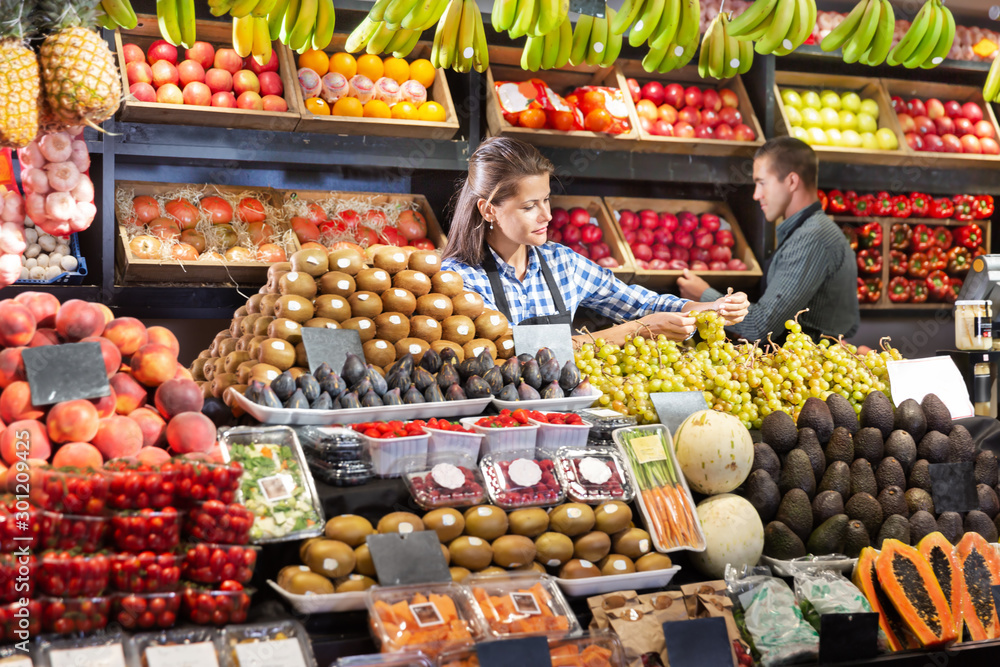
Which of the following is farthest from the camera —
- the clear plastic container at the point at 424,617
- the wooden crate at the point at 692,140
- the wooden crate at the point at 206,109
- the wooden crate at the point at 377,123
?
the wooden crate at the point at 692,140

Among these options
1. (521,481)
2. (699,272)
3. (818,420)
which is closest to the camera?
(521,481)

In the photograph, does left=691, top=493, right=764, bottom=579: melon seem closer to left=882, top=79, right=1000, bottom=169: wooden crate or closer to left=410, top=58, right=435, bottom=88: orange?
left=410, top=58, right=435, bottom=88: orange

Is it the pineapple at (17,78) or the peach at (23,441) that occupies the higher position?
the pineapple at (17,78)

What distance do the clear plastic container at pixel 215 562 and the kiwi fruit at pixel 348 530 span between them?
188mm

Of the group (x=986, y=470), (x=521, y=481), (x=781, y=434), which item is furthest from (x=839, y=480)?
(x=521, y=481)

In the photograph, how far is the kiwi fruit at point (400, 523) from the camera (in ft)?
5.07

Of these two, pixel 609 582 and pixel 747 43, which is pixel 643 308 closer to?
pixel 747 43

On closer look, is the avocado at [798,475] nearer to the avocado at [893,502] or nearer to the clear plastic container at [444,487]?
the avocado at [893,502]

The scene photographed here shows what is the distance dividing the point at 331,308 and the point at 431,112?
1.96m

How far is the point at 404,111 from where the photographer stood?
3.74 m

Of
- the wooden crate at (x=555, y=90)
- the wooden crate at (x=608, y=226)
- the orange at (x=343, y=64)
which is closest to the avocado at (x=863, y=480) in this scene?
the wooden crate at (x=608, y=226)

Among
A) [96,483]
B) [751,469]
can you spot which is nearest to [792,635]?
[751,469]

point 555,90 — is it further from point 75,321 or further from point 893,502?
point 75,321

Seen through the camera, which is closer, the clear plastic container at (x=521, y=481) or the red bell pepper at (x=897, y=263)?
the clear plastic container at (x=521, y=481)
